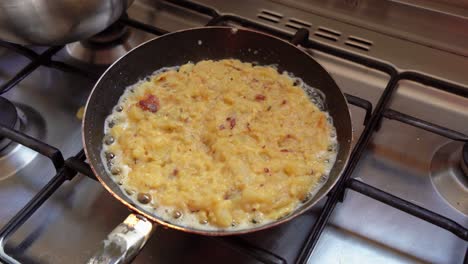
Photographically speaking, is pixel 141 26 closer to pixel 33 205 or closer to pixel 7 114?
pixel 7 114

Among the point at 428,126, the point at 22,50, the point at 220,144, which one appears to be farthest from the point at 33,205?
the point at 428,126

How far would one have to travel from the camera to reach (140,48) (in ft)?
2.91

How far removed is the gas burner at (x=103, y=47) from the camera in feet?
3.25

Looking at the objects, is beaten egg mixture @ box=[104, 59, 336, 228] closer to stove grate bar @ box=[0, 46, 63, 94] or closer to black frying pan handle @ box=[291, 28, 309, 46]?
black frying pan handle @ box=[291, 28, 309, 46]

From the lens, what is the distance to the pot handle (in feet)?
1.79

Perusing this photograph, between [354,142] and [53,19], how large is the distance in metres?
0.57

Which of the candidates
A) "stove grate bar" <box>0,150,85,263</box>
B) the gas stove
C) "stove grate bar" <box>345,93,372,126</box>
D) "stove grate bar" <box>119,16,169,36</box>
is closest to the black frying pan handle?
the gas stove

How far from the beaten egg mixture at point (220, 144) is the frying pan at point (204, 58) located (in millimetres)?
22

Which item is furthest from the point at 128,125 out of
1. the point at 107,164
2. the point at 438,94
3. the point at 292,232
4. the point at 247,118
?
the point at 438,94

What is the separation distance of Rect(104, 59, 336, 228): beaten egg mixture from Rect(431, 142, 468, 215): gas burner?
181 mm

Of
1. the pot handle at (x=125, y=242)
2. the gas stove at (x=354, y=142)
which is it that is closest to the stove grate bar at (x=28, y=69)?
the gas stove at (x=354, y=142)

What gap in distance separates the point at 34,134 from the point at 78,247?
0.27 m

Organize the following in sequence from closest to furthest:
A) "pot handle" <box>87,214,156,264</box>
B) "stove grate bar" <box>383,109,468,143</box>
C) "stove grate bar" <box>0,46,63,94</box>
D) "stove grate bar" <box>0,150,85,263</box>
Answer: "pot handle" <box>87,214,156,264</box>
"stove grate bar" <box>0,150,85,263</box>
"stove grate bar" <box>383,109,468,143</box>
"stove grate bar" <box>0,46,63,94</box>

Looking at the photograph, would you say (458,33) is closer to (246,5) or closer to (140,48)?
(246,5)
